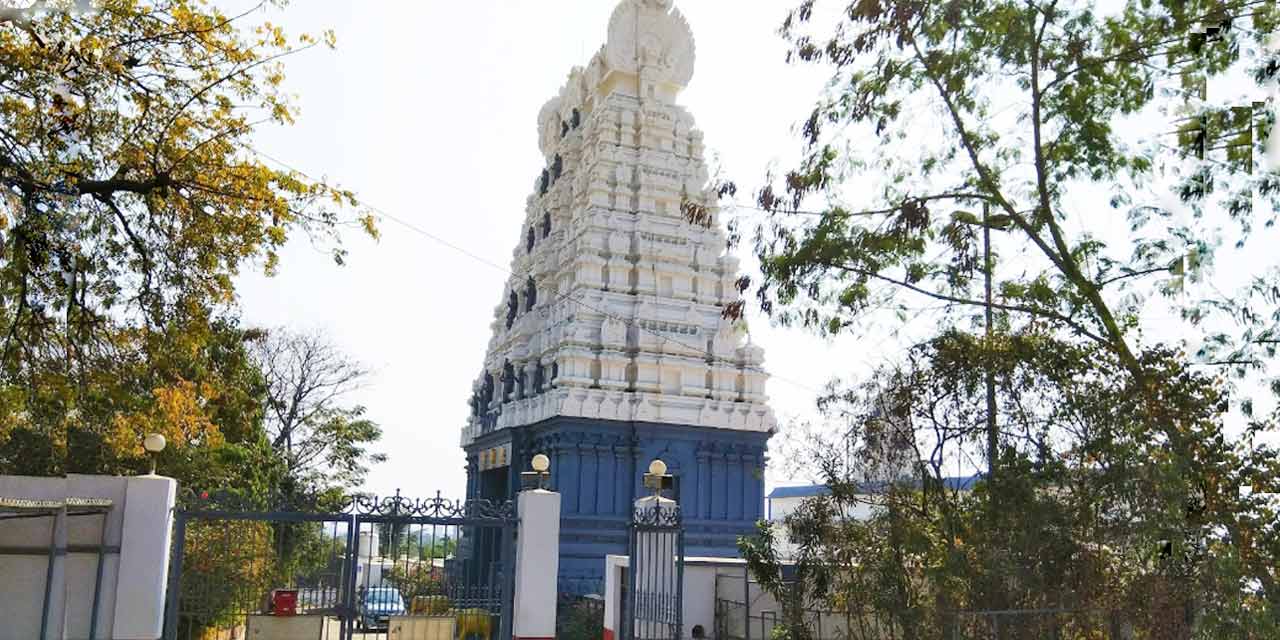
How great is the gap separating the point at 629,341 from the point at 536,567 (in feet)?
52.9

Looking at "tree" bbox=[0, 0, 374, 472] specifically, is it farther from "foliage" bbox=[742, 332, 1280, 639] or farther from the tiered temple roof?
the tiered temple roof

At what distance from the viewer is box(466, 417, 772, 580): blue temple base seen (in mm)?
26250

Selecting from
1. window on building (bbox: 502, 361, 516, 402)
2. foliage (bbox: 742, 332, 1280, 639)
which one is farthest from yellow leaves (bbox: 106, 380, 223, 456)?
window on building (bbox: 502, 361, 516, 402)

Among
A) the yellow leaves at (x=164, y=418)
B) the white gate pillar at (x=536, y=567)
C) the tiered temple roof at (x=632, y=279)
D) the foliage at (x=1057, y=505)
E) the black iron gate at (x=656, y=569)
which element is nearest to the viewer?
the foliage at (x=1057, y=505)

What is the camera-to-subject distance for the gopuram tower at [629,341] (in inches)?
1064

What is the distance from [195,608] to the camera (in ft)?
38.5

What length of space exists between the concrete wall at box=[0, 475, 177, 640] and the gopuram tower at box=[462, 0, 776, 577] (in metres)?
15.2

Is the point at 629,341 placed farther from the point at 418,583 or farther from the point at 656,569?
the point at 418,583

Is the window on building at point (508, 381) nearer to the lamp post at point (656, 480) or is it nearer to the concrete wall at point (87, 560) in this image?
the lamp post at point (656, 480)

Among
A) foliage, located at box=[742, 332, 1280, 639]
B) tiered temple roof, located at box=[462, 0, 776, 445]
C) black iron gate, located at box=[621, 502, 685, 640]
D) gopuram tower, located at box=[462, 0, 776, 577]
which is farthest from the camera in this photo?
tiered temple roof, located at box=[462, 0, 776, 445]

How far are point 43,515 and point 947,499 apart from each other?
30.2 feet

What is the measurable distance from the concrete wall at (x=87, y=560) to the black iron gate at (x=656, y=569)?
5.08 meters

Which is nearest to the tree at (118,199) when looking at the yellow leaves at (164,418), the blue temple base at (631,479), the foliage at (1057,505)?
the yellow leaves at (164,418)

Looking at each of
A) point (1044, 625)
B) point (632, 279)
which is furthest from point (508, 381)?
point (1044, 625)
